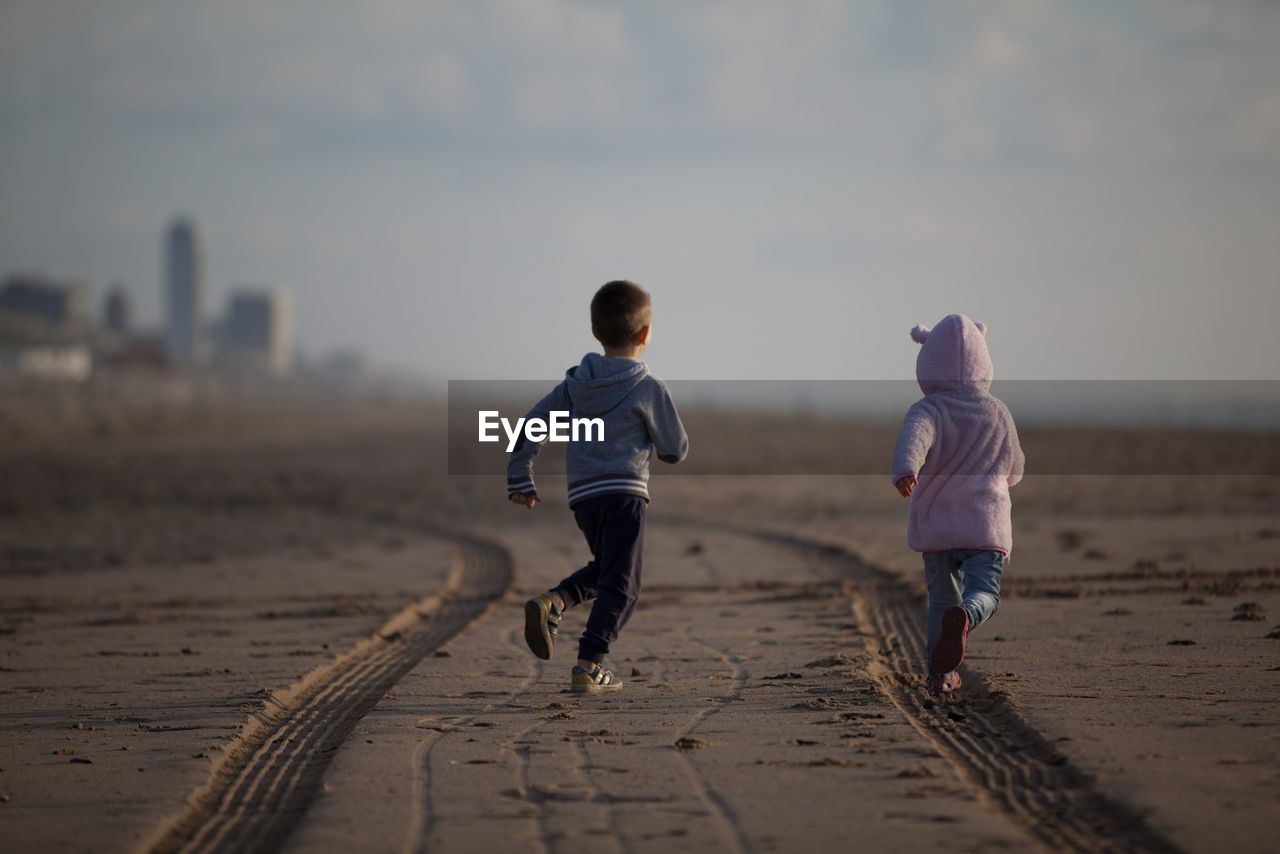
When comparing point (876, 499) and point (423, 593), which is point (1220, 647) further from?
point (876, 499)

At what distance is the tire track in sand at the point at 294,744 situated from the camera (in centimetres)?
353

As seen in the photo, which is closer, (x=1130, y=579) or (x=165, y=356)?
(x=1130, y=579)

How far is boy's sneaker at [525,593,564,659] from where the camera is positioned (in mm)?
5344

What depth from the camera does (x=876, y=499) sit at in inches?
638

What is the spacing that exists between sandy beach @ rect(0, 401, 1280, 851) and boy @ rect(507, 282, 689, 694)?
0.29 meters

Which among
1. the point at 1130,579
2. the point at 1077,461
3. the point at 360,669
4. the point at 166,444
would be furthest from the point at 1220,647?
the point at 166,444

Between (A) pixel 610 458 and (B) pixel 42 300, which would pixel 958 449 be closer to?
(A) pixel 610 458

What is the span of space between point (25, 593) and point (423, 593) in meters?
3.20

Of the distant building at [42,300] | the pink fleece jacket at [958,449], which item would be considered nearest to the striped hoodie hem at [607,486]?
the pink fleece jacket at [958,449]

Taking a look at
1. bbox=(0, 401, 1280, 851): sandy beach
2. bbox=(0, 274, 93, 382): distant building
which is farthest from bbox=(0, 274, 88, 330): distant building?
bbox=(0, 401, 1280, 851): sandy beach

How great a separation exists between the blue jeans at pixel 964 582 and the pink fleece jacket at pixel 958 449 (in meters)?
0.08

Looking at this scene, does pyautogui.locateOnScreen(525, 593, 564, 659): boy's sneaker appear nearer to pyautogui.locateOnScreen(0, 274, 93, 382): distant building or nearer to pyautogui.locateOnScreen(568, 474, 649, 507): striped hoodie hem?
pyautogui.locateOnScreen(568, 474, 649, 507): striped hoodie hem

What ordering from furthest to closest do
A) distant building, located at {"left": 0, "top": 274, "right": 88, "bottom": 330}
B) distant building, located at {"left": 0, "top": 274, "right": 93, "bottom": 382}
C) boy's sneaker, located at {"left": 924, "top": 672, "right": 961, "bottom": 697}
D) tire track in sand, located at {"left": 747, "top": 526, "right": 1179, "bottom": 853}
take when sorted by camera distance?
distant building, located at {"left": 0, "top": 274, "right": 88, "bottom": 330} → distant building, located at {"left": 0, "top": 274, "right": 93, "bottom": 382} → boy's sneaker, located at {"left": 924, "top": 672, "right": 961, "bottom": 697} → tire track in sand, located at {"left": 747, "top": 526, "right": 1179, "bottom": 853}

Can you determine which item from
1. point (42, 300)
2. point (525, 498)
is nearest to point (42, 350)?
point (42, 300)
